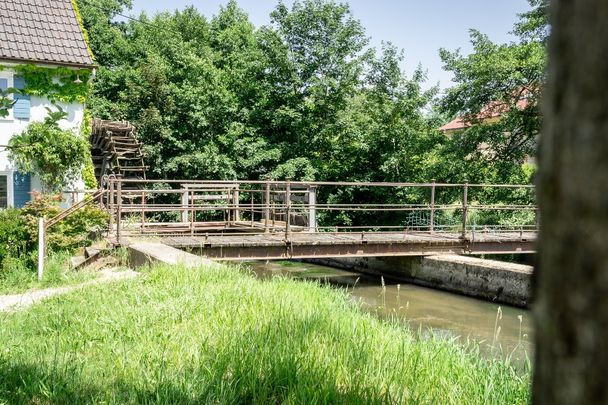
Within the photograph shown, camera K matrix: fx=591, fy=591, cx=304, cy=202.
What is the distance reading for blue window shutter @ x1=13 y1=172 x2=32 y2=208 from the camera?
15.9 metres

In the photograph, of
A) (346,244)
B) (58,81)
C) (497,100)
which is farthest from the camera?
(497,100)

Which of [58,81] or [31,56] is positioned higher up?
[31,56]

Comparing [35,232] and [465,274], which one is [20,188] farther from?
[465,274]

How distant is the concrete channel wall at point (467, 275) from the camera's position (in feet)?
40.7

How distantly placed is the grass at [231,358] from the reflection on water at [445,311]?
3.59 meters

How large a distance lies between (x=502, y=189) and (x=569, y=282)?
789 inches

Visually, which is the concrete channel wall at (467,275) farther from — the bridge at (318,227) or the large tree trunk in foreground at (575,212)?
the large tree trunk in foreground at (575,212)

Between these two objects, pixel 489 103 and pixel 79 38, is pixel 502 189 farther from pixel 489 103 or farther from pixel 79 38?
pixel 79 38

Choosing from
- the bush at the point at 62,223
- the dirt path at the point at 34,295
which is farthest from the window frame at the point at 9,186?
the dirt path at the point at 34,295

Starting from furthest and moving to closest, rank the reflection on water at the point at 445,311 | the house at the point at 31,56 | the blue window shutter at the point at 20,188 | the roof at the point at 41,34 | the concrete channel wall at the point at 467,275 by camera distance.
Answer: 1. the roof at the point at 41,34
2. the blue window shutter at the point at 20,188
3. the house at the point at 31,56
4. the concrete channel wall at the point at 467,275
5. the reflection on water at the point at 445,311

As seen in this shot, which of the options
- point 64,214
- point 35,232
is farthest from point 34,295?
point 64,214

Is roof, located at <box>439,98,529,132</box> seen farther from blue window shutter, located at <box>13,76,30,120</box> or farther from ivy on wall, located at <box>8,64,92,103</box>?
blue window shutter, located at <box>13,76,30,120</box>

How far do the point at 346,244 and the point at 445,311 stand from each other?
2784mm

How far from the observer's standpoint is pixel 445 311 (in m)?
11.9
